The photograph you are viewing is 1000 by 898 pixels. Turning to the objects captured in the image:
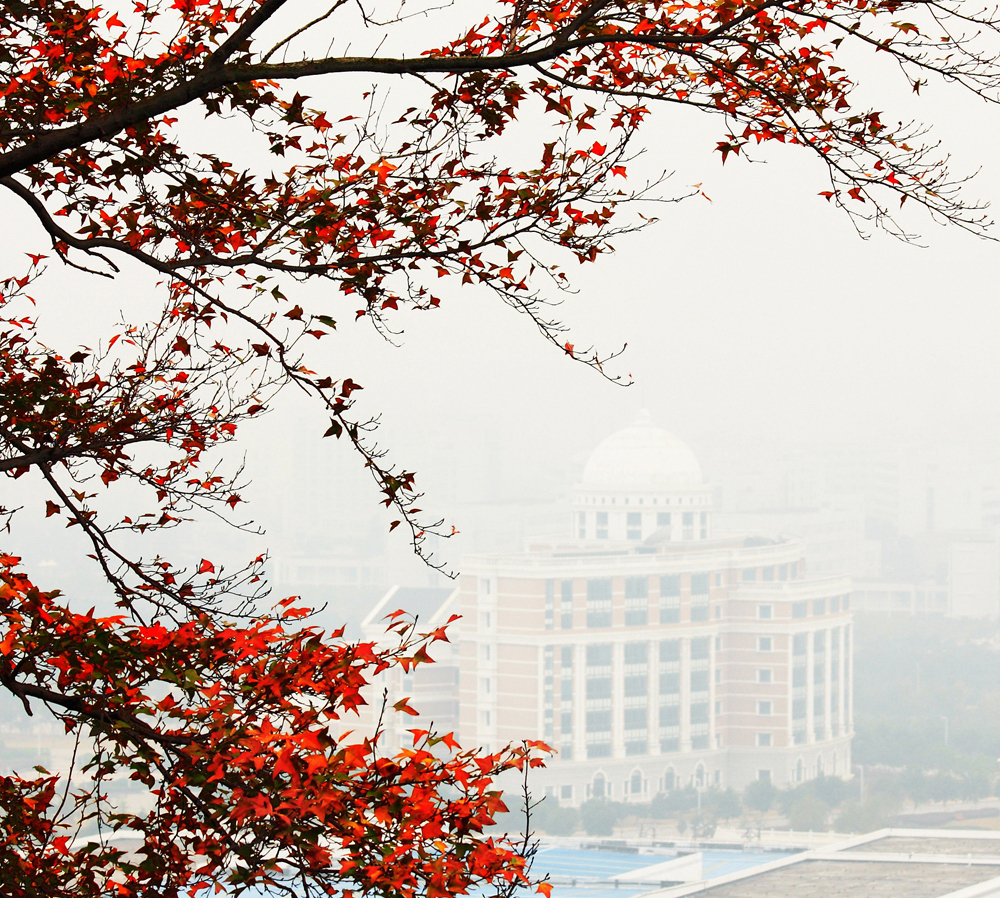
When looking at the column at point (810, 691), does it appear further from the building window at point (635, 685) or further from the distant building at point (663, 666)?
the building window at point (635, 685)

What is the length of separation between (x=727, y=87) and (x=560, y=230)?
401 mm

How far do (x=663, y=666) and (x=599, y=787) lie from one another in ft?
14.8

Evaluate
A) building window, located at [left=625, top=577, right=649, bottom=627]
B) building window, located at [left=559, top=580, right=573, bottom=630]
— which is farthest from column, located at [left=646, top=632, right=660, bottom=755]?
building window, located at [left=559, top=580, right=573, bottom=630]

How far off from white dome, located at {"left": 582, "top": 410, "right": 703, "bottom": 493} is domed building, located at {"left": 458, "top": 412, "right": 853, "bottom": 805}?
2735 millimetres

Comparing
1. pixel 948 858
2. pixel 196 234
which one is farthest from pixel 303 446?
pixel 196 234

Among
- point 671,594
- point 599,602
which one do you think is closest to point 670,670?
point 671,594

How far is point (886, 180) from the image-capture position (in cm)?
226

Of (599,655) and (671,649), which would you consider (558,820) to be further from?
(671,649)

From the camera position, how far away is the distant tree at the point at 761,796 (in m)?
39.2

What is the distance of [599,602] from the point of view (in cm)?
4016

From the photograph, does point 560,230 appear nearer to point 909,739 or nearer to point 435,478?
point 909,739

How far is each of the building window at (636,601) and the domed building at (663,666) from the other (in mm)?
47

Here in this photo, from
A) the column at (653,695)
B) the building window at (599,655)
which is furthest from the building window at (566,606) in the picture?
the column at (653,695)

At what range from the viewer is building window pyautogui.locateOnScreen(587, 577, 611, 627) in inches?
1570
